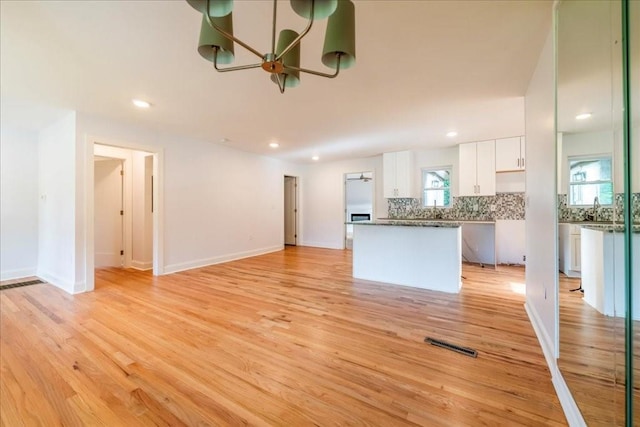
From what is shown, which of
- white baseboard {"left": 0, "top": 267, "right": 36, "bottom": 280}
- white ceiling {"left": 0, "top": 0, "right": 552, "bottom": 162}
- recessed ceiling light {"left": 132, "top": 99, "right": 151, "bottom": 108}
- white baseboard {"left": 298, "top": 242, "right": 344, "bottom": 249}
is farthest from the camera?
white baseboard {"left": 298, "top": 242, "right": 344, "bottom": 249}

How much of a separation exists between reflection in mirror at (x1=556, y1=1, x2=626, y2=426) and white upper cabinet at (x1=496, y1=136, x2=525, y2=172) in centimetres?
352

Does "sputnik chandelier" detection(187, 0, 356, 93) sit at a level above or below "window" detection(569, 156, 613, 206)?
above

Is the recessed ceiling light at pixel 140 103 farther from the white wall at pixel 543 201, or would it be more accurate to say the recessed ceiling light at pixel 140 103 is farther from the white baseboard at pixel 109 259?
the white wall at pixel 543 201

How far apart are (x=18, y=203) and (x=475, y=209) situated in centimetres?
826

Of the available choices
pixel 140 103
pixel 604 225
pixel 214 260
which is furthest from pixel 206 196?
pixel 604 225

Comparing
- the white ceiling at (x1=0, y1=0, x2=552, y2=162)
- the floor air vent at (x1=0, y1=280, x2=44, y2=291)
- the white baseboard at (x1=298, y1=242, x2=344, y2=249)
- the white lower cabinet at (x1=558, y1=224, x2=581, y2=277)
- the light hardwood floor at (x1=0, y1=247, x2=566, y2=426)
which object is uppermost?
the white ceiling at (x1=0, y1=0, x2=552, y2=162)

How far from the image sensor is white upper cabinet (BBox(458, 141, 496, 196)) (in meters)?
4.80

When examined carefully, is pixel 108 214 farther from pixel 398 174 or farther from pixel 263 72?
pixel 398 174

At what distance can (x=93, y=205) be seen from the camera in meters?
3.51

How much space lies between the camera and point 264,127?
4.05 m

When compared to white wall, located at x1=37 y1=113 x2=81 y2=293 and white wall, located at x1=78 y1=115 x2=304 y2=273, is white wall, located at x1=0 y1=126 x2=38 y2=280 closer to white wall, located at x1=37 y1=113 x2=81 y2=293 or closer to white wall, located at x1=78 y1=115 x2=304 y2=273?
white wall, located at x1=37 y1=113 x2=81 y2=293

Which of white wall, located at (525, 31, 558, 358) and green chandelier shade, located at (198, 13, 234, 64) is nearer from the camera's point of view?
green chandelier shade, located at (198, 13, 234, 64)

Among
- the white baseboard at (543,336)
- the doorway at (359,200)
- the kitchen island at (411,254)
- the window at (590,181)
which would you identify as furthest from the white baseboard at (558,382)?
the doorway at (359,200)

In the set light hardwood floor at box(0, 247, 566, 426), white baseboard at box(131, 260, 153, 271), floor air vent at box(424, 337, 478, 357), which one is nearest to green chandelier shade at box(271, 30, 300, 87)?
light hardwood floor at box(0, 247, 566, 426)
